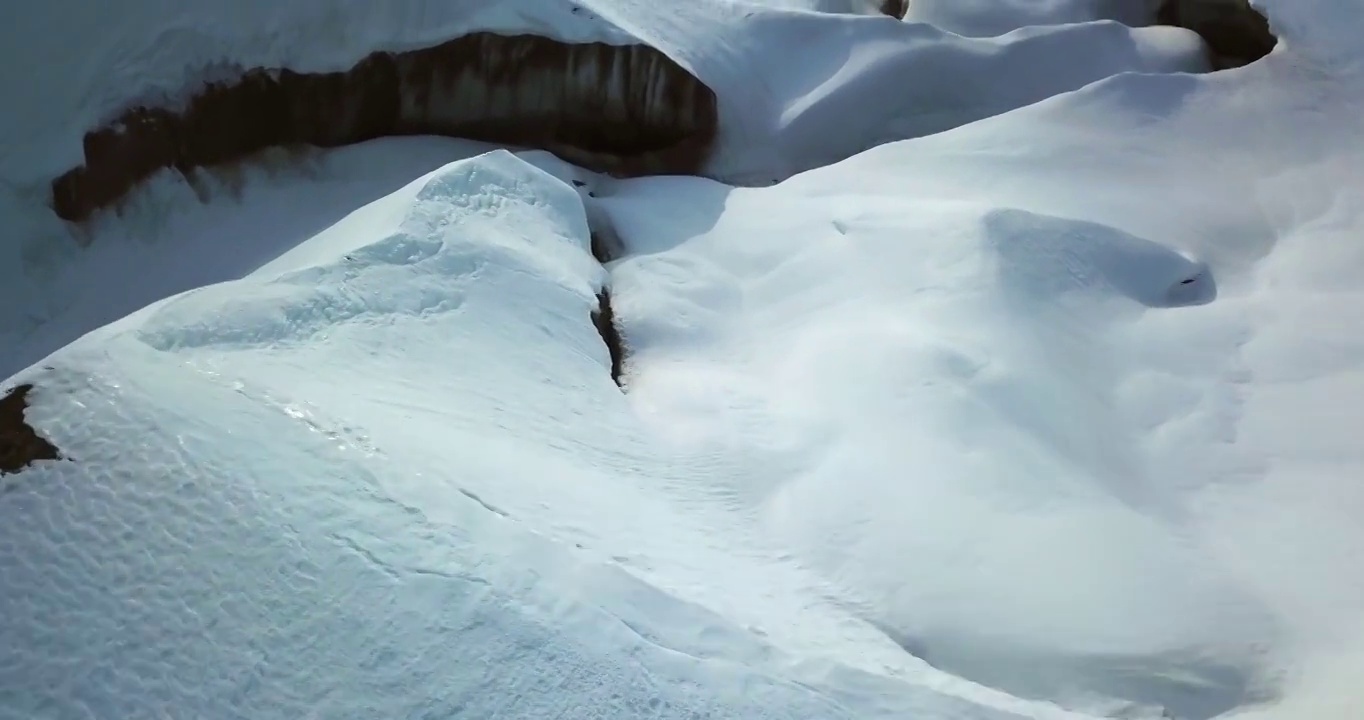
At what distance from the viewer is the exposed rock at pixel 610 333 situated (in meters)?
2.91

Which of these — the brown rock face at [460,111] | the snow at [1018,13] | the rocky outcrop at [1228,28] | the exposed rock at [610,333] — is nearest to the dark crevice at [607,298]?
the exposed rock at [610,333]

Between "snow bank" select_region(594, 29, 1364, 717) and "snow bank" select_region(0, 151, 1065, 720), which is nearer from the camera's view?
"snow bank" select_region(0, 151, 1065, 720)

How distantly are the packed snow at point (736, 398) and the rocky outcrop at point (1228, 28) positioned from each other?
0.98 feet

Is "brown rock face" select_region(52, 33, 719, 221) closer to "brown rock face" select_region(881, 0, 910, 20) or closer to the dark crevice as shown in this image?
the dark crevice

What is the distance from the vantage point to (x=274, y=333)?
227 cm

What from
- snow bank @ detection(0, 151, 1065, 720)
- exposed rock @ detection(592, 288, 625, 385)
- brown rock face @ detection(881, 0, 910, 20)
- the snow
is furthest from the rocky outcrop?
snow bank @ detection(0, 151, 1065, 720)

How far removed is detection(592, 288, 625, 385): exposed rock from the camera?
2907mm

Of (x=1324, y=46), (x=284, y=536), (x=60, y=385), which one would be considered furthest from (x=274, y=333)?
(x=1324, y=46)

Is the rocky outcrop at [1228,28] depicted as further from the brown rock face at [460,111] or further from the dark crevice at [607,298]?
the dark crevice at [607,298]

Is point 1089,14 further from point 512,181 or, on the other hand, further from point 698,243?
point 512,181

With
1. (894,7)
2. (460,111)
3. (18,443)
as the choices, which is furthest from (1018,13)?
(18,443)

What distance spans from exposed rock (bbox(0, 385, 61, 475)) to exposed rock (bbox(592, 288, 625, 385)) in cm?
138

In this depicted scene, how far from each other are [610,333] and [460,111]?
60.5 inches

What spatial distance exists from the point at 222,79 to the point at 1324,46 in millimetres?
4153
